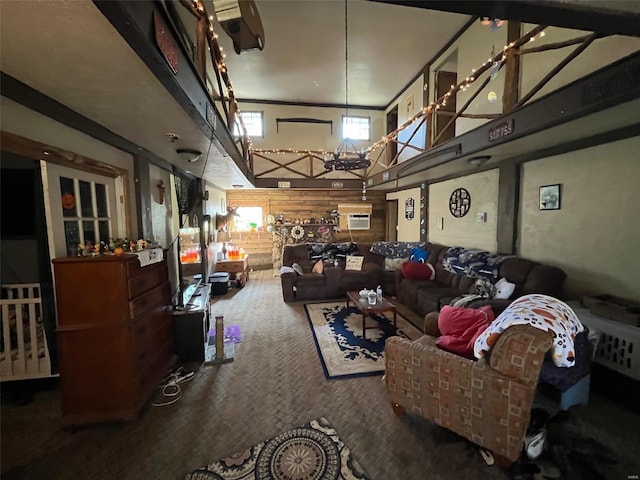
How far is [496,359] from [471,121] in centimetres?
378

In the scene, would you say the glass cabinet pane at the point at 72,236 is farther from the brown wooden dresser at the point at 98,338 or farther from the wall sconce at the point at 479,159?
the wall sconce at the point at 479,159

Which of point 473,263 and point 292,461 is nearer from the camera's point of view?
point 292,461

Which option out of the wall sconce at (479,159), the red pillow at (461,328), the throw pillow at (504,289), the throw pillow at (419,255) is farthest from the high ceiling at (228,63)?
the throw pillow at (419,255)

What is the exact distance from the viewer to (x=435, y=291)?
12.9ft

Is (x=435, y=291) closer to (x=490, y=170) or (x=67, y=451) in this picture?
(x=490, y=170)

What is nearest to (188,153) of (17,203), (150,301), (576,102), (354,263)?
(17,203)

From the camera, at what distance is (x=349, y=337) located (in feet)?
11.1

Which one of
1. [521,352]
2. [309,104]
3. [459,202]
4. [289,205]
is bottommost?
[521,352]

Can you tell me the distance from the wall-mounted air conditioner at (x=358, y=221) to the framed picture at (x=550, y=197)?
494 centimetres

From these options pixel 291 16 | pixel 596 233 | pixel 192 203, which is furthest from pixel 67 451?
pixel 291 16

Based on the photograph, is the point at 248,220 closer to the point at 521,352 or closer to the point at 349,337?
the point at 349,337

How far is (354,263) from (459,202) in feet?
7.27

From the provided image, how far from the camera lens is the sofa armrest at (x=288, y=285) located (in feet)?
16.0

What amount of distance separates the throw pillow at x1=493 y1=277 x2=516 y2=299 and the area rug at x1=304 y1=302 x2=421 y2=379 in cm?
108
